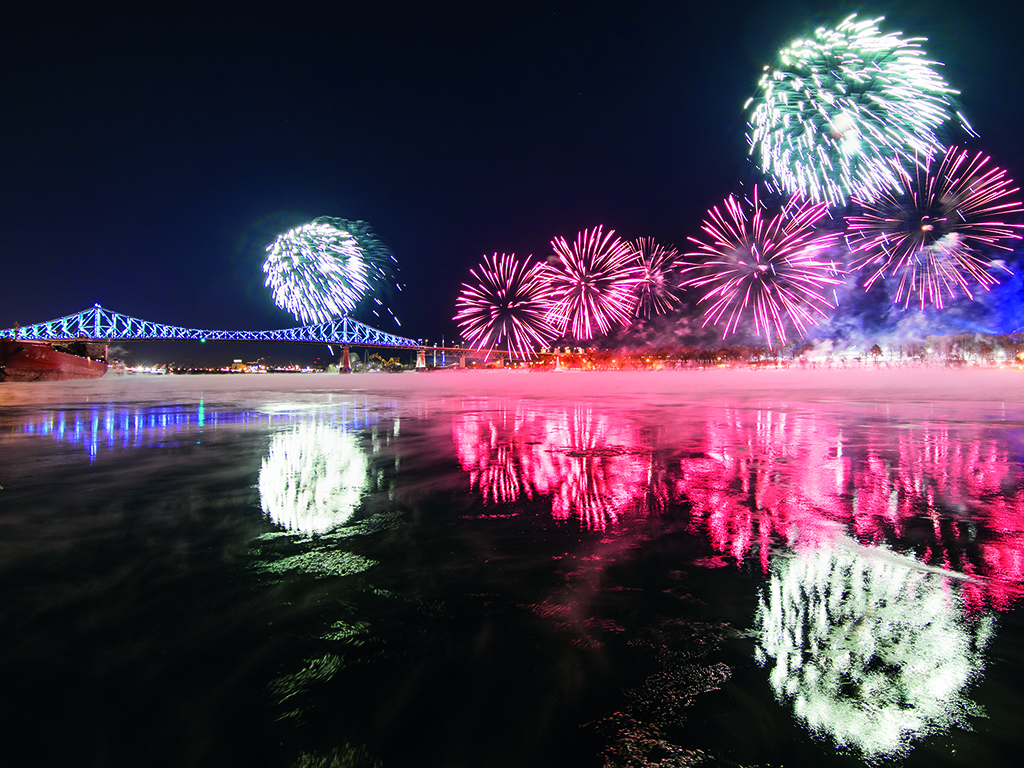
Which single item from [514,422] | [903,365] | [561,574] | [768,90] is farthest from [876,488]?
[903,365]

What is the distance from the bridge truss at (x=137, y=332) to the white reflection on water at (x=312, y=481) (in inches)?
4397

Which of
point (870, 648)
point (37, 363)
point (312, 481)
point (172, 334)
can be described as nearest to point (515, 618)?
point (870, 648)

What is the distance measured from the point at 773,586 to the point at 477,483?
4.18m

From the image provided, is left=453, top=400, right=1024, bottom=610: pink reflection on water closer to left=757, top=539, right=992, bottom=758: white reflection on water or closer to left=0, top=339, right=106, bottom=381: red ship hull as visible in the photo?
left=757, top=539, right=992, bottom=758: white reflection on water

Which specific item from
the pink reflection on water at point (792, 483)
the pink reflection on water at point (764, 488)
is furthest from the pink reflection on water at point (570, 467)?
the pink reflection on water at point (764, 488)

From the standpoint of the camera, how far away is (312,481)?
24.0 ft

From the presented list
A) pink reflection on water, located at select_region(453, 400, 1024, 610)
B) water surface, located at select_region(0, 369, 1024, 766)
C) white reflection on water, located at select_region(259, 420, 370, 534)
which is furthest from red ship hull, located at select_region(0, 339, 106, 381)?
pink reflection on water, located at select_region(453, 400, 1024, 610)

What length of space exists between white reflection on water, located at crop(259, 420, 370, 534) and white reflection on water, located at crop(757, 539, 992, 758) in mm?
4017

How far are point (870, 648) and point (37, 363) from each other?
70.9 metres

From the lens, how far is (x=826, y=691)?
259 cm

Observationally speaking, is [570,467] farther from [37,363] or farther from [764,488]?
[37,363]

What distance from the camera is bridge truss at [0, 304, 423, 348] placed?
110938mm

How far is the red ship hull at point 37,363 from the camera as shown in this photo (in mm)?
50250

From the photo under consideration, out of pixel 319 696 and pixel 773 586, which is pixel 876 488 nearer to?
pixel 773 586
